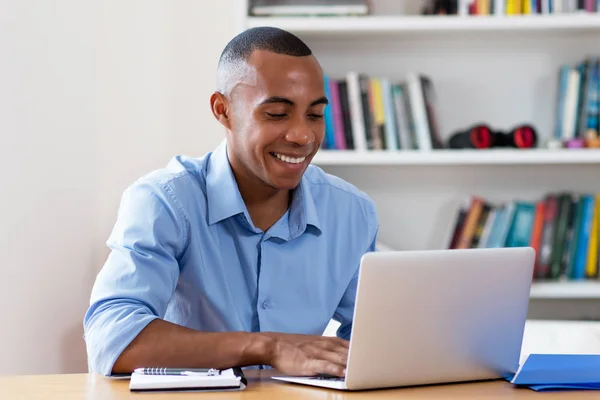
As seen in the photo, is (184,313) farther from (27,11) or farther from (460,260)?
(27,11)

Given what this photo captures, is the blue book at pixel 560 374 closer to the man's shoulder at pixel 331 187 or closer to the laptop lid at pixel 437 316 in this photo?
the laptop lid at pixel 437 316

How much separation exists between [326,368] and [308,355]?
45 mm

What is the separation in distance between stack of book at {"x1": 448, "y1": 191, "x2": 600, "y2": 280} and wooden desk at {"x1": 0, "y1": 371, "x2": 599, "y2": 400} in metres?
1.52

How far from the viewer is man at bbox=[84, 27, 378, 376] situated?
1546mm

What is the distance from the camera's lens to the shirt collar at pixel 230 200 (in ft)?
5.35

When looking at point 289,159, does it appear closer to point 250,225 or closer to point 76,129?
point 250,225

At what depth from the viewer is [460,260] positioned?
1.19m

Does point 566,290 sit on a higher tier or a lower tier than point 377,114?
lower

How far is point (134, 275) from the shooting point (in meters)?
1.45

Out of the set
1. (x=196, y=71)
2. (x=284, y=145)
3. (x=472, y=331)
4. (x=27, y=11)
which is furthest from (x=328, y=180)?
(x=196, y=71)

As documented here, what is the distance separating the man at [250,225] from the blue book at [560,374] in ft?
1.63

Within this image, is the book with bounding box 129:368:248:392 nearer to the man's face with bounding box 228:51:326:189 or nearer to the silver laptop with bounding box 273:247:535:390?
the silver laptop with bounding box 273:247:535:390

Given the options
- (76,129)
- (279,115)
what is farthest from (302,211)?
(76,129)

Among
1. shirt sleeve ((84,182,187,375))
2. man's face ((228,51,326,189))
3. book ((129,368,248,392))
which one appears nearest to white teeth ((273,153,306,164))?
man's face ((228,51,326,189))
